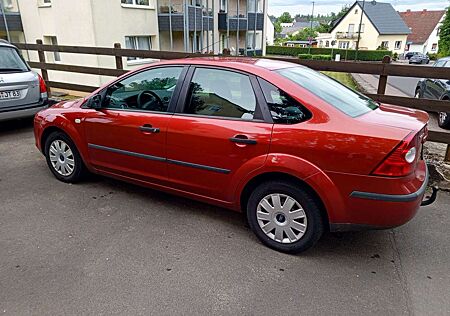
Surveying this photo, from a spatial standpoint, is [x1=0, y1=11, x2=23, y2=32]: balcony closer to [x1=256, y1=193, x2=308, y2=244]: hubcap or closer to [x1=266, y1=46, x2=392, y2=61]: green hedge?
[x1=256, y1=193, x2=308, y2=244]: hubcap

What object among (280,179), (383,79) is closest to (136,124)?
(280,179)

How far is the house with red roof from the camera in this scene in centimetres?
6569

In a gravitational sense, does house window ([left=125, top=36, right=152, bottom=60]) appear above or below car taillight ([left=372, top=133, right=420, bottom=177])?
above

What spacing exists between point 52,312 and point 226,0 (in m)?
23.9

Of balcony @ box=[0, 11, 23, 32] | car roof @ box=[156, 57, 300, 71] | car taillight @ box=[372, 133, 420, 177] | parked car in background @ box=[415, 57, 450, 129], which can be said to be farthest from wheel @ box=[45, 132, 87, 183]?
balcony @ box=[0, 11, 23, 32]

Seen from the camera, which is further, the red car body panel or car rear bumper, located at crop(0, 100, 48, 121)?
car rear bumper, located at crop(0, 100, 48, 121)

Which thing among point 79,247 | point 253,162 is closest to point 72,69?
point 79,247

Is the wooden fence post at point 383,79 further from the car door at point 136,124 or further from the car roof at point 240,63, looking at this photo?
the car door at point 136,124

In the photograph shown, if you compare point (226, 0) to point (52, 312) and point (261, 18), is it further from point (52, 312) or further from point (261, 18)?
point (52, 312)

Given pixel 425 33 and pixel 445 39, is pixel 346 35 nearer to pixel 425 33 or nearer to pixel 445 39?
pixel 425 33

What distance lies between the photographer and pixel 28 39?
1460 centimetres

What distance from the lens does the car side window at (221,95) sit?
2992mm

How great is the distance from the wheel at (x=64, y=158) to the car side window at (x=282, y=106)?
2.49 metres

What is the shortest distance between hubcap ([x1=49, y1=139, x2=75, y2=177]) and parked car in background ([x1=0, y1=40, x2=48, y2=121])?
221 centimetres
